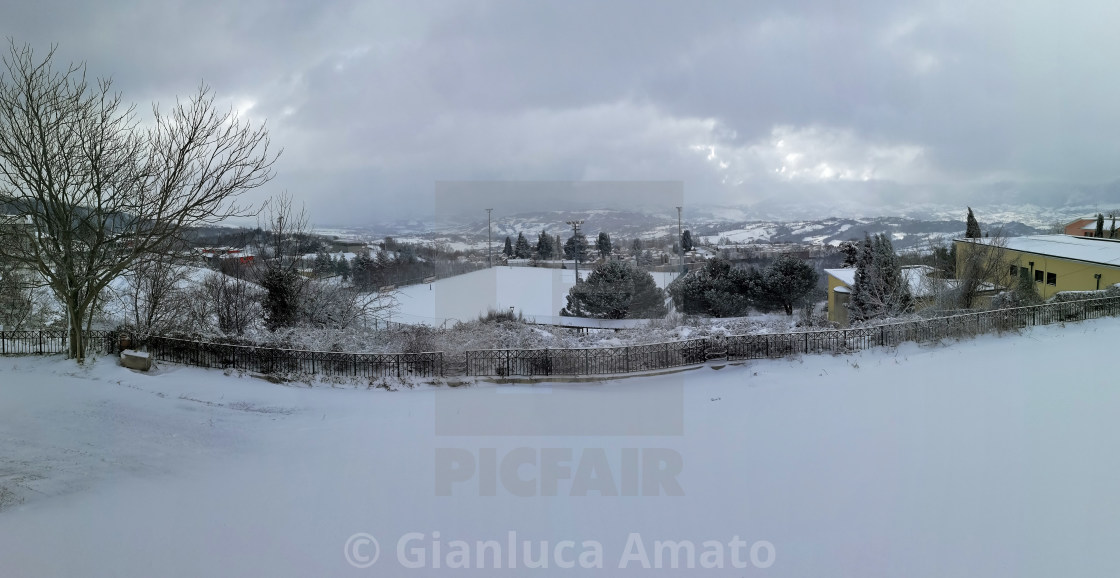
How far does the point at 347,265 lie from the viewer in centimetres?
2678

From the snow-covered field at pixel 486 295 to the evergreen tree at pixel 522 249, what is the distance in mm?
3888


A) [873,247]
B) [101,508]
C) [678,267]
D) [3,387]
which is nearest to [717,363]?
[101,508]

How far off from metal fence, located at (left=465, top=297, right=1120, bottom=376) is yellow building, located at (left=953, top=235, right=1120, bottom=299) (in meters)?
9.95

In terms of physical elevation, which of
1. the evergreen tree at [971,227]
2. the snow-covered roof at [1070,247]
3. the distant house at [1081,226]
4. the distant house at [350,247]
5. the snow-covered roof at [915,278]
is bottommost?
the snow-covered roof at [915,278]

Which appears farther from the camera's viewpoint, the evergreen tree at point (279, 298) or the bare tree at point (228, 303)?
the bare tree at point (228, 303)

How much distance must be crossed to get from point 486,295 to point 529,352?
332 inches

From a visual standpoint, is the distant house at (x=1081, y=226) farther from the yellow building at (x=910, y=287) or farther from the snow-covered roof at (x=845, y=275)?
the snow-covered roof at (x=845, y=275)

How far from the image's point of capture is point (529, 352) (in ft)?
34.5

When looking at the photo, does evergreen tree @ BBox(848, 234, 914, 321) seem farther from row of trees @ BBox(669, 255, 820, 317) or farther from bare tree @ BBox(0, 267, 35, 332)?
bare tree @ BBox(0, 267, 35, 332)

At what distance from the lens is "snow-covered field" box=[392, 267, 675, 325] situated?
18.2m

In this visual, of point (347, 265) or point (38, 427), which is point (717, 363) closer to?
point (38, 427)

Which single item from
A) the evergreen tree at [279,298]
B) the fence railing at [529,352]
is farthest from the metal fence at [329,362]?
the evergreen tree at [279,298]

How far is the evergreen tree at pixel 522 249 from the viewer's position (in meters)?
27.7

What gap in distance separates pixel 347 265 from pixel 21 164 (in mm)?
17065
